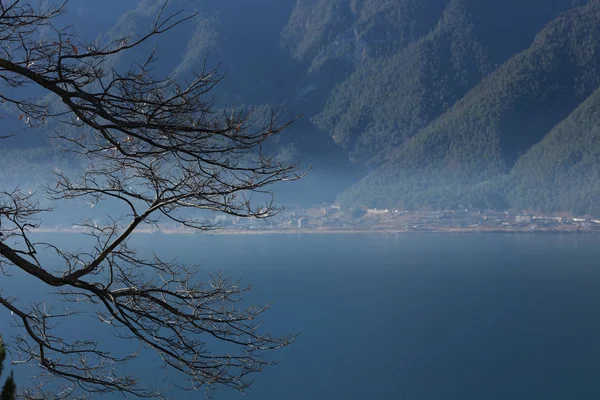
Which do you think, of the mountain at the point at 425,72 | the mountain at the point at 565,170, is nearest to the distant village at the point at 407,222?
the mountain at the point at 565,170

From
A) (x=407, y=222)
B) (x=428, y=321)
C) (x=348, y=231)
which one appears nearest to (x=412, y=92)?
(x=407, y=222)

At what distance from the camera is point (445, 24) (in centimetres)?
16100

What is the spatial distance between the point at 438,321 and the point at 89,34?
4620 inches

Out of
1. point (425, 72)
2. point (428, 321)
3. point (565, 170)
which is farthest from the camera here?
point (425, 72)

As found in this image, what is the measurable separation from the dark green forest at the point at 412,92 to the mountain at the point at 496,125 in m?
0.25

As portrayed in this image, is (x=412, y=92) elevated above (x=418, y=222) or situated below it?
above

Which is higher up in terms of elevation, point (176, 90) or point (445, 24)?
point (445, 24)

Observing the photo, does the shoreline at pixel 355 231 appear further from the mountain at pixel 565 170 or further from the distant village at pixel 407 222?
the mountain at pixel 565 170

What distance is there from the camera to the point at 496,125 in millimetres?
127625

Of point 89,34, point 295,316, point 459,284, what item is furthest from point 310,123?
point 295,316

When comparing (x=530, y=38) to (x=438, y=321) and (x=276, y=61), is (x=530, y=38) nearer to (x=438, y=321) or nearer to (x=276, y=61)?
(x=276, y=61)

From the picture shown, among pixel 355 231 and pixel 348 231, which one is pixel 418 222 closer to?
pixel 355 231

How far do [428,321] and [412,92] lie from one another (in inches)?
4668

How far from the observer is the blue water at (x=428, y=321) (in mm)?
24781
